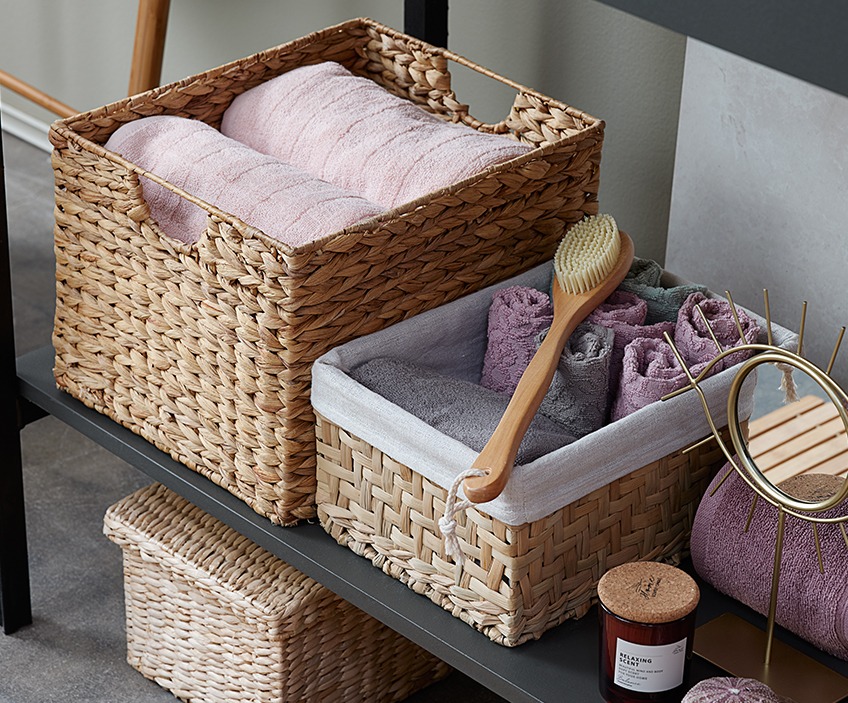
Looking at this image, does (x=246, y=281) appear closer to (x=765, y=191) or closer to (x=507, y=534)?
(x=507, y=534)

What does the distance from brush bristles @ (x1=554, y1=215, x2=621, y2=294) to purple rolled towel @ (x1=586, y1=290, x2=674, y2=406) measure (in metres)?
0.03

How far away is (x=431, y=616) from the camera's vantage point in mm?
1126

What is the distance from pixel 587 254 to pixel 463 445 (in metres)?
0.28

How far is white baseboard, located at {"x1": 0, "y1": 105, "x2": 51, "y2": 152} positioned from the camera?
108 inches

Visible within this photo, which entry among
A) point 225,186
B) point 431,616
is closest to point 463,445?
point 431,616

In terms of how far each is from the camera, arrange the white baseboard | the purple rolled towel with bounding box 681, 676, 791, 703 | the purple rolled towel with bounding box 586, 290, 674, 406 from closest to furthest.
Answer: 1. the purple rolled towel with bounding box 681, 676, 791, 703
2. the purple rolled towel with bounding box 586, 290, 674, 406
3. the white baseboard

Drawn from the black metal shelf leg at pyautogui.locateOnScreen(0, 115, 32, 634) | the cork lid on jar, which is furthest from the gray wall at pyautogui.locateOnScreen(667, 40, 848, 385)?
the black metal shelf leg at pyautogui.locateOnScreen(0, 115, 32, 634)

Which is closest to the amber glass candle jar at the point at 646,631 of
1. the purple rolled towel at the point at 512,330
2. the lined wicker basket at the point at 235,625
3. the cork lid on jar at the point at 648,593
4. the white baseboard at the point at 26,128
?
the cork lid on jar at the point at 648,593

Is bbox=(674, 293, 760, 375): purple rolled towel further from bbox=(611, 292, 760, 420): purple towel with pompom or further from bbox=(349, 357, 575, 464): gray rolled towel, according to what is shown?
bbox=(349, 357, 575, 464): gray rolled towel

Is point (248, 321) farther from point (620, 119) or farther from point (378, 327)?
point (620, 119)

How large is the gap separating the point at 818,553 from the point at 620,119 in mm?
798

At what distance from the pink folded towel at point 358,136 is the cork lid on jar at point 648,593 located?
43 cm

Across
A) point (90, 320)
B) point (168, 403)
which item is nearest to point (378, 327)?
point (168, 403)

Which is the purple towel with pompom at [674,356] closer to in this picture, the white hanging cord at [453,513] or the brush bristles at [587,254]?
the brush bristles at [587,254]
